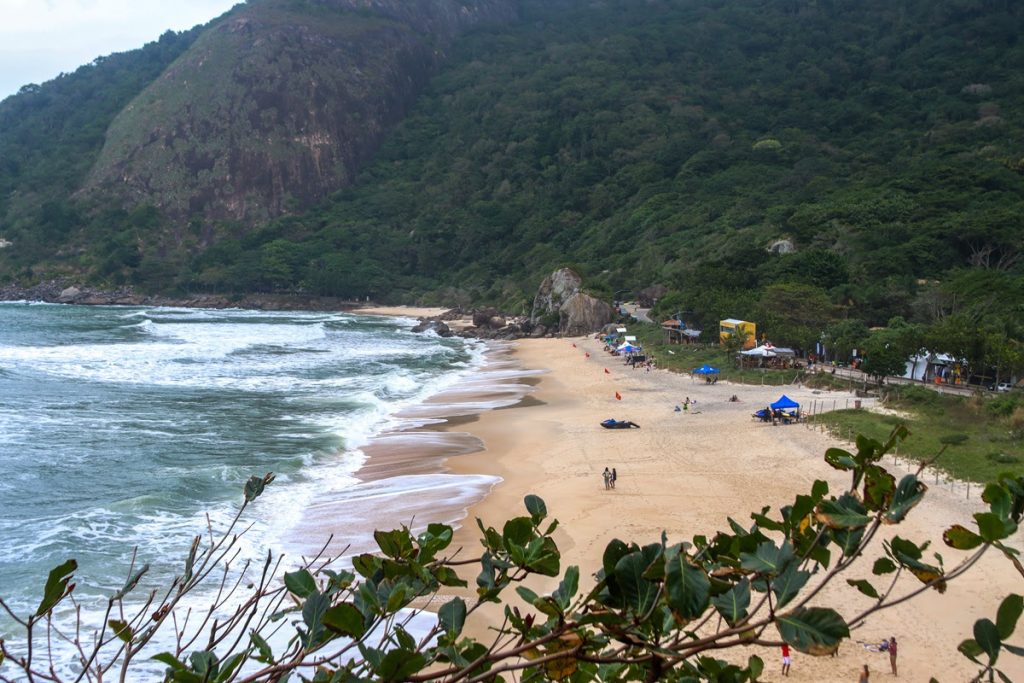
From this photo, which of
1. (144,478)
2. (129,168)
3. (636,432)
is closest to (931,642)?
(636,432)

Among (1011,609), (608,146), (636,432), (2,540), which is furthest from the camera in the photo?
(608,146)

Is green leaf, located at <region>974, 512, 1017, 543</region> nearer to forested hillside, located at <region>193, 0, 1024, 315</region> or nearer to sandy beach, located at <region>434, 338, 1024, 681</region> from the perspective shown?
sandy beach, located at <region>434, 338, 1024, 681</region>

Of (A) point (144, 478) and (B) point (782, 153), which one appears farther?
(B) point (782, 153)

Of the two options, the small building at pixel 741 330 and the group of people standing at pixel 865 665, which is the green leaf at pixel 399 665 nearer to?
the group of people standing at pixel 865 665

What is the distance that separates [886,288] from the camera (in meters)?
43.7

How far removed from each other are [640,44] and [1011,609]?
494 feet

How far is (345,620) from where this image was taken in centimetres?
206

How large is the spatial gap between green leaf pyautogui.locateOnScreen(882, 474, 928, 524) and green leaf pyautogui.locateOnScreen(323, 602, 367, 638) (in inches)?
53.1

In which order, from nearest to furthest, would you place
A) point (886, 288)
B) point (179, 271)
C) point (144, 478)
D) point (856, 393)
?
point (144, 478) → point (856, 393) → point (886, 288) → point (179, 271)

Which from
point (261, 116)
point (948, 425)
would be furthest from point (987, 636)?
point (261, 116)

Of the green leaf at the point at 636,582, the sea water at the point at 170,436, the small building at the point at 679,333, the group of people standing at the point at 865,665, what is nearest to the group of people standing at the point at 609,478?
the sea water at the point at 170,436

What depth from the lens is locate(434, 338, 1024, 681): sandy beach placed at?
1047 centimetres

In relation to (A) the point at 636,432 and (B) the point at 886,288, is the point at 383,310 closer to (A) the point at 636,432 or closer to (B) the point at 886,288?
(B) the point at 886,288

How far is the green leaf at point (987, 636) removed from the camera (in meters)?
2.03
